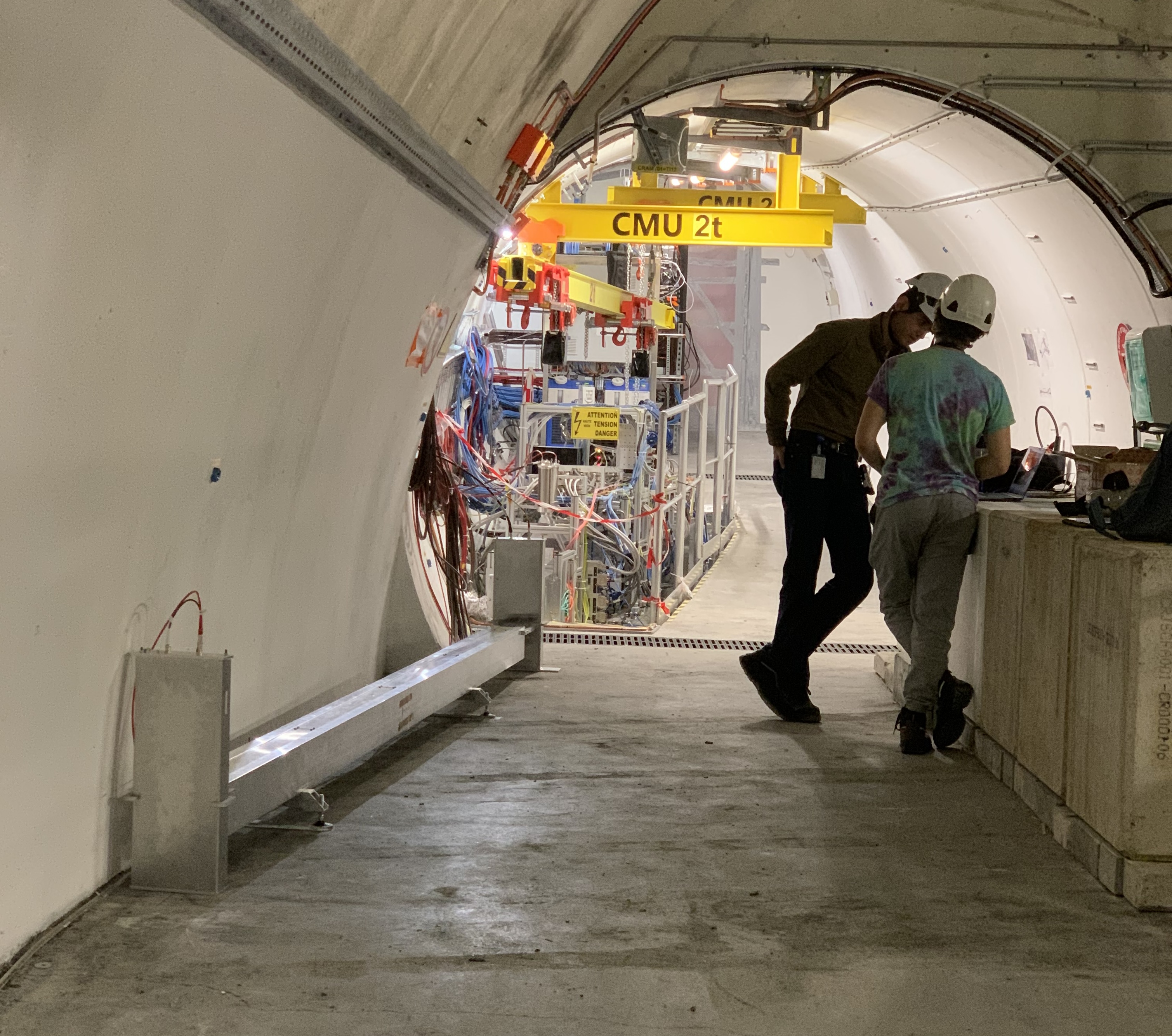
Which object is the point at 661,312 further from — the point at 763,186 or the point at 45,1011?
the point at 45,1011

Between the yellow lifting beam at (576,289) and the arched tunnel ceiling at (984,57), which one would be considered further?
the yellow lifting beam at (576,289)

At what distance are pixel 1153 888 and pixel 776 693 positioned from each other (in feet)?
6.69

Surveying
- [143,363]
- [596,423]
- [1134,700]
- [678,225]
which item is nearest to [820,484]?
[1134,700]

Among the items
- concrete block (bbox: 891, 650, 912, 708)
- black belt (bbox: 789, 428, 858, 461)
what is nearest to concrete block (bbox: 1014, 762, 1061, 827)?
concrete block (bbox: 891, 650, 912, 708)

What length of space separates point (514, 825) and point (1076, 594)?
1.65 m

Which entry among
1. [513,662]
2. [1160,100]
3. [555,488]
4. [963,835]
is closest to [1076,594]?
[963,835]

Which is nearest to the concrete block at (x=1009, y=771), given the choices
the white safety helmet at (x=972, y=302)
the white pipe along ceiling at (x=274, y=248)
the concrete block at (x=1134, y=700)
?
the concrete block at (x=1134, y=700)

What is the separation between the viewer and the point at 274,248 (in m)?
3.12

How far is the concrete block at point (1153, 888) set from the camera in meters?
3.10

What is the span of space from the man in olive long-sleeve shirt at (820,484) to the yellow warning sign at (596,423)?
528 cm

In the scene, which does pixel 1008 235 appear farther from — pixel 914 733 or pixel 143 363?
pixel 143 363

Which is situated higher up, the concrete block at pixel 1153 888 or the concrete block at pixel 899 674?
the concrete block at pixel 899 674

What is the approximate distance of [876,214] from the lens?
40.5 ft

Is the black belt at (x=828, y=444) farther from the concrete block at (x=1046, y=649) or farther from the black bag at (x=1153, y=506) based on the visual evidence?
the black bag at (x=1153, y=506)
